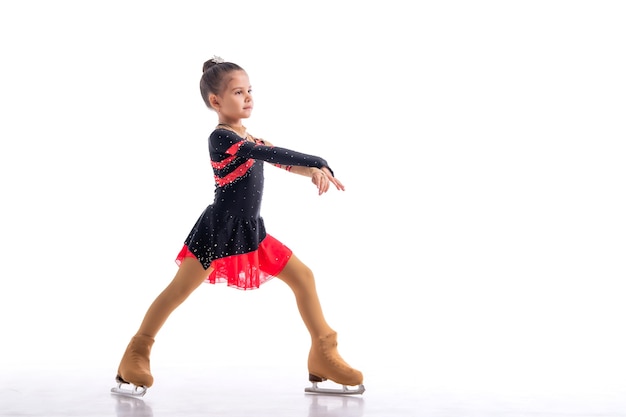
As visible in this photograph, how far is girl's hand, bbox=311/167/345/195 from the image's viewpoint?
11.7ft

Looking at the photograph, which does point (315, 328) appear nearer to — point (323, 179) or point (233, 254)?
point (233, 254)

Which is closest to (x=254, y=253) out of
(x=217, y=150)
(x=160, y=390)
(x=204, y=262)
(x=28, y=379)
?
(x=204, y=262)

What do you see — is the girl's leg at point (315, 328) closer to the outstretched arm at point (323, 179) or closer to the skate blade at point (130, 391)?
the outstretched arm at point (323, 179)

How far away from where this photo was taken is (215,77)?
399 centimetres

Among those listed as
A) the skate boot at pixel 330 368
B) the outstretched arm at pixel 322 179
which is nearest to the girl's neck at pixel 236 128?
the outstretched arm at pixel 322 179

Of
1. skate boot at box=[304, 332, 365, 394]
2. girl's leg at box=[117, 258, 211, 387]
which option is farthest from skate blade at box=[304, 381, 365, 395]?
girl's leg at box=[117, 258, 211, 387]

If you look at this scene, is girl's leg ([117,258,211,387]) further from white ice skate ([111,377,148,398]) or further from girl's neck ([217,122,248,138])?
girl's neck ([217,122,248,138])

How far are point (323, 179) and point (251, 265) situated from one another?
0.56m

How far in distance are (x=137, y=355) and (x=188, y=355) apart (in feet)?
4.05

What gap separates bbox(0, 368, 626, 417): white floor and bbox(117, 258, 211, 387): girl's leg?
0.10m

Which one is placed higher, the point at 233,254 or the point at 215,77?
the point at 215,77

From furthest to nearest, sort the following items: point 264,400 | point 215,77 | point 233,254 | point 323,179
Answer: point 215,77 → point 233,254 → point 264,400 → point 323,179

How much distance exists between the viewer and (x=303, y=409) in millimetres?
3607

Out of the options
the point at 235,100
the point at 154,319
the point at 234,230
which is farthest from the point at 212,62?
the point at 154,319
